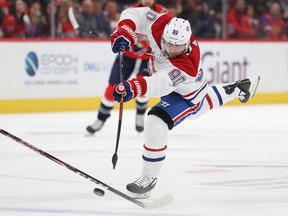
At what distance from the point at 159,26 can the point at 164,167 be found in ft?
3.69

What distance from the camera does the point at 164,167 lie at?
580cm

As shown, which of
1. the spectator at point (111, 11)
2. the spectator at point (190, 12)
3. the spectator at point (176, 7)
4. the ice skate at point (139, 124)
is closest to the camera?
the ice skate at point (139, 124)

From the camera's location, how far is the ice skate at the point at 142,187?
4535mm

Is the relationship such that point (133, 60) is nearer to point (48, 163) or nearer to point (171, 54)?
point (48, 163)

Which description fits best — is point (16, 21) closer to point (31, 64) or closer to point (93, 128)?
point (31, 64)

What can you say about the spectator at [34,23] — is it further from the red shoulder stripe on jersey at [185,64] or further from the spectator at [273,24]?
the red shoulder stripe on jersey at [185,64]

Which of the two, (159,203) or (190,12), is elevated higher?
(159,203)

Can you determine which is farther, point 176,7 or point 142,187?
point 176,7

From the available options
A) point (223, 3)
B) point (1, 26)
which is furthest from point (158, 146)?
point (223, 3)

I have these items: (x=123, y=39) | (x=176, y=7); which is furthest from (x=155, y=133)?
(x=176, y=7)

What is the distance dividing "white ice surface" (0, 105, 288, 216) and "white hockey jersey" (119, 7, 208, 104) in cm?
56

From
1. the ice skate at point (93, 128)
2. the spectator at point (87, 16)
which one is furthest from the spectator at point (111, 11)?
the ice skate at point (93, 128)

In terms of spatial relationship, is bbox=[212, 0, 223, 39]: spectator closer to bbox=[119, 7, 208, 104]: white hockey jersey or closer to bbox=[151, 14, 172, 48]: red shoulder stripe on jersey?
bbox=[119, 7, 208, 104]: white hockey jersey

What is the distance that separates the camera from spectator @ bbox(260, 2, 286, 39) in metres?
11.8
